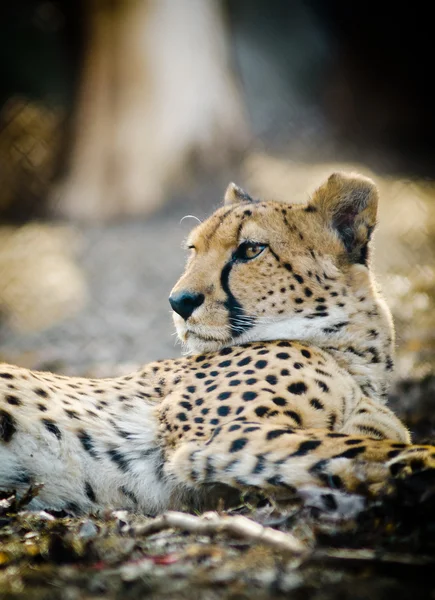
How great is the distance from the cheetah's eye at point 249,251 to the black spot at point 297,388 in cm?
55

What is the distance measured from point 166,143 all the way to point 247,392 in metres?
5.17

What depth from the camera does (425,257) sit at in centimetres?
603

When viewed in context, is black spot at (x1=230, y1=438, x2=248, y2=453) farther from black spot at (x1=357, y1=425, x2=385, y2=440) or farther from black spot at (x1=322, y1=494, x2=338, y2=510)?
black spot at (x1=357, y1=425, x2=385, y2=440)

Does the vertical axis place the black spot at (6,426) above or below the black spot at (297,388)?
below

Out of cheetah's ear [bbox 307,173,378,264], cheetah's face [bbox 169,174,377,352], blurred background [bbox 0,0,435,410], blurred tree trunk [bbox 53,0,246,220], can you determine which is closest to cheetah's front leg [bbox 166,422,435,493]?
cheetah's face [bbox 169,174,377,352]

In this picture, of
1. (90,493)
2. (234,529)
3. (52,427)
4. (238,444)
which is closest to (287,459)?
(238,444)

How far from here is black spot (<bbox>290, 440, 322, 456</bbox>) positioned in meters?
2.03

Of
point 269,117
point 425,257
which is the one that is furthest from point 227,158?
point 425,257

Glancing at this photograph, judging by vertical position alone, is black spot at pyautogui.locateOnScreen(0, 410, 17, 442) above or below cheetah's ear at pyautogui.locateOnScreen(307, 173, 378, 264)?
below

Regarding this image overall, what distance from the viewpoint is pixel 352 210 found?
108 inches

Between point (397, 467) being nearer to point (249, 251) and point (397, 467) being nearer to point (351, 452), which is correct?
point (351, 452)

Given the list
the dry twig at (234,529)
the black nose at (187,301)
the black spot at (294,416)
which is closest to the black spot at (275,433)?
the black spot at (294,416)

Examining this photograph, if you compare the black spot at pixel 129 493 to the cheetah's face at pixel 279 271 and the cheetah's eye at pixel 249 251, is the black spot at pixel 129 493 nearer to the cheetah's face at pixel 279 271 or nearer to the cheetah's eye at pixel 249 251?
the cheetah's face at pixel 279 271

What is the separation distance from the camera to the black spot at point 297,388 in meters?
2.30
